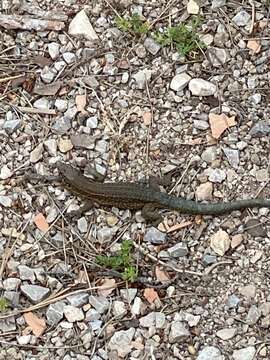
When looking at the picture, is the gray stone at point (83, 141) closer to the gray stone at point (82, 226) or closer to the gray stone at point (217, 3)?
the gray stone at point (82, 226)

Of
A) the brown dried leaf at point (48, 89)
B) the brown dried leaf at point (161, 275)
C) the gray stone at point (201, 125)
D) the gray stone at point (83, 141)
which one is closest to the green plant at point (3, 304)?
the brown dried leaf at point (161, 275)

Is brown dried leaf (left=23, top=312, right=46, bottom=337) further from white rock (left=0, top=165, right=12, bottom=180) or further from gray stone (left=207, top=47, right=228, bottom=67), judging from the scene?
gray stone (left=207, top=47, right=228, bottom=67)

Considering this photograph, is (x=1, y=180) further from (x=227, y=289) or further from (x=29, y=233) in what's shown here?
(x=227, y=289)

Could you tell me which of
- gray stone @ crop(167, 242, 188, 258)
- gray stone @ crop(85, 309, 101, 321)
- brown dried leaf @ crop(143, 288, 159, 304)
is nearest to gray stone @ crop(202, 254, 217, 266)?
gray stone @ crop(167, 242, 188, 258)

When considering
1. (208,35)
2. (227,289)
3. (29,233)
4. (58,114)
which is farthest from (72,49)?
(227,289)

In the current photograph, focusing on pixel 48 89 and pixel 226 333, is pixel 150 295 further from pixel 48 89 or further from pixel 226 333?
pixel 48 89

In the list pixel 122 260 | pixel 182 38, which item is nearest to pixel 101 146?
pixel 122 260
